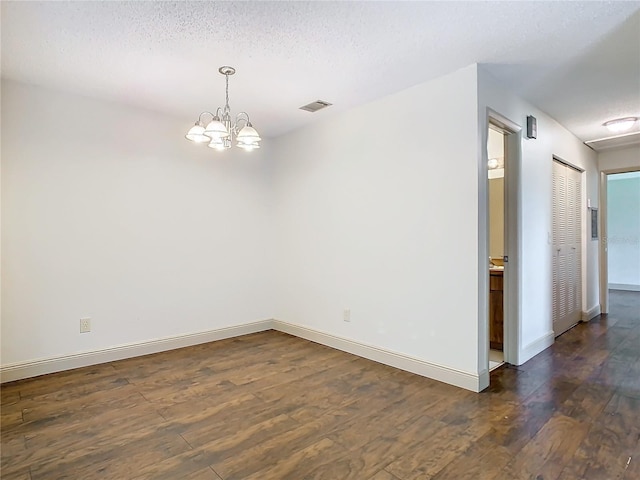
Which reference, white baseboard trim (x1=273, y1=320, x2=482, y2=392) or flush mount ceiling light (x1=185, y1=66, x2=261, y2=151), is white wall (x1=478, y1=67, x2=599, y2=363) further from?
flush mount ceiling light (x1=185, y1=66, x2=261, y2=151)

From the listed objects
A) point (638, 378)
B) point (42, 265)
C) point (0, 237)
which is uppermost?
point (0, 237)

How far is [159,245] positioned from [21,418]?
6.10 ft

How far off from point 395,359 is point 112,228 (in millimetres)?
2944

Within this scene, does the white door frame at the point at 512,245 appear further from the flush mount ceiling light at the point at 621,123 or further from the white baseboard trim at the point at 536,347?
the flush mount ceiling light at the point at 621,123

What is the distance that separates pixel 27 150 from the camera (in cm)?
314

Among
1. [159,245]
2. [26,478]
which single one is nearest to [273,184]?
[159,245]

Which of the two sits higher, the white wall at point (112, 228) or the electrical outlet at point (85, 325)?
the white wall at point (112, 228)

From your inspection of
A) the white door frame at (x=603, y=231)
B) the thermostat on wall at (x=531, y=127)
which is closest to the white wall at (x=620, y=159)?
the white door frame at (x=603, y=231)

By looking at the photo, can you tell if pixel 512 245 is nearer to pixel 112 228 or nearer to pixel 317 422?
pixel 317 422

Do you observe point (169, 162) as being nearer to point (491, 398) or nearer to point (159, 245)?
point (159, 245)

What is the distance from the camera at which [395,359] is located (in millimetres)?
3367

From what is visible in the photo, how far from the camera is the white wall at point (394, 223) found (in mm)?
2918

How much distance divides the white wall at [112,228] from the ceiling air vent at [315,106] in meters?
1.18

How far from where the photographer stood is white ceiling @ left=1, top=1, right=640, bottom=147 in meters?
2.14
